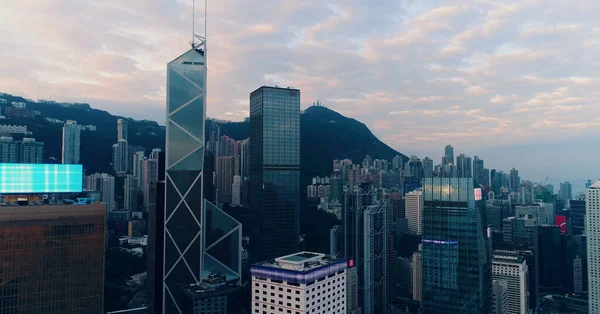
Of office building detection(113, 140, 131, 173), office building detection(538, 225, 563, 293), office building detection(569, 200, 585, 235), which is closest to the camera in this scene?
office building detection(538, 225, 563, 293)

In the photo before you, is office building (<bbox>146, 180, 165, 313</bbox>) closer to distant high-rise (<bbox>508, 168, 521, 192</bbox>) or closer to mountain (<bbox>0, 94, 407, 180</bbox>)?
mountain (<bbox>0, 94, 407, 180</bbox>)

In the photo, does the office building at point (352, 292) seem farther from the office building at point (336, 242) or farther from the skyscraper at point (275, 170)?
the skyscraper at point (275, 170)

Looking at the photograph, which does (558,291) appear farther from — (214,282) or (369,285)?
(214,282)

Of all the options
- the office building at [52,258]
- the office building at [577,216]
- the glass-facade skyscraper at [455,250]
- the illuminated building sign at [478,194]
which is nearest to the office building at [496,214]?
the office building at [577,216]

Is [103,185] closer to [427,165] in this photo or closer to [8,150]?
[8,150]

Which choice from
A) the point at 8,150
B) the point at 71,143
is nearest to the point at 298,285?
the point at 8,150

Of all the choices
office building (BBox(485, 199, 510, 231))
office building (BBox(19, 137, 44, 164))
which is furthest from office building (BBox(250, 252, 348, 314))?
office building (BBox(485, 199, 510, 231))

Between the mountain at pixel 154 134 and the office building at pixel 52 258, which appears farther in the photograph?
the mountain at pixel 154 134

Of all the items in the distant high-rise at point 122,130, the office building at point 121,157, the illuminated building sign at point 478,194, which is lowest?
the illuminated building sign at point 478,194
